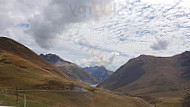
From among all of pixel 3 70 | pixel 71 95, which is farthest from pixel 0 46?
pixel 71 95

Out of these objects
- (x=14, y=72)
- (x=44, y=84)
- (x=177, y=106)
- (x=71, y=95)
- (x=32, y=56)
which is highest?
(x=32, y=56)

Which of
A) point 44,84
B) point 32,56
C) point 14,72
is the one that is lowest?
point 44,84

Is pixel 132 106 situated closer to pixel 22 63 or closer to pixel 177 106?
pixel 177 106

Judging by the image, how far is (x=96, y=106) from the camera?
4058 inches

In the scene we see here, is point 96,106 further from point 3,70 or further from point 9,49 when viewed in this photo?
point 9,49

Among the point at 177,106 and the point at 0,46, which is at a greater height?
the point at 0,46

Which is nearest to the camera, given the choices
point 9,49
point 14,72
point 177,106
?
point 14,72

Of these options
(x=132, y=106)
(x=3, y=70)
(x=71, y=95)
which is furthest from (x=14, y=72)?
(x=132, y=106)

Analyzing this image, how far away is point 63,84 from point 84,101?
19.3 m

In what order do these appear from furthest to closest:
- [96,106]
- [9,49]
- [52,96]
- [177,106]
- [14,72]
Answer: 1. [177,106]
2. [9,49]
3. [14,72]
4. [96,106]
5. [52,96]

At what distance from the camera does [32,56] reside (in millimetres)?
181375

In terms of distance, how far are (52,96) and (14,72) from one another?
117 ft

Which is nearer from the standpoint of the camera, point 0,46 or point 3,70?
point 3,70

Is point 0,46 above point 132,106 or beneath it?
above
